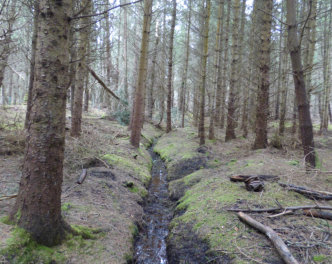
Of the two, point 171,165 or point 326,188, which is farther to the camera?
point 171,165

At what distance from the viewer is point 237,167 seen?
716cm

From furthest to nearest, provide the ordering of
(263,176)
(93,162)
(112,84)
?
(112,84), (93,162), (263,176)

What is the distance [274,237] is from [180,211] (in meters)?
2.60

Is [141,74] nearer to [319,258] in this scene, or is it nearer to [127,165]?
[127,165]

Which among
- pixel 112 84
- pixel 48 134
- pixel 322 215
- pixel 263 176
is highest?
pixel 112 84

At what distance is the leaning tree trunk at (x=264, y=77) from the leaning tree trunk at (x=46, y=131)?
758cm

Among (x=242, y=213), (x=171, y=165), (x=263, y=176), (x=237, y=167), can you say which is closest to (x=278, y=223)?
(x=242, y=213)

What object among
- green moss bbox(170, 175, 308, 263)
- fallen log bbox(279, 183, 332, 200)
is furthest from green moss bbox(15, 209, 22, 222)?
→ fallen log bbox(279, 183, 332, 200)

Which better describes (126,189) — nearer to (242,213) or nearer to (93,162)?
(93,162)

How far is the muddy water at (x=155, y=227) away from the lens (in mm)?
4297

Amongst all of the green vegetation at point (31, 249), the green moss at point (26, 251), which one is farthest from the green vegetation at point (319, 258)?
the green moss at point (26, 251)

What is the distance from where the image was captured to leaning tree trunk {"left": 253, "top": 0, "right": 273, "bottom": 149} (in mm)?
8697

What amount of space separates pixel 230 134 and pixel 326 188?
709 cm

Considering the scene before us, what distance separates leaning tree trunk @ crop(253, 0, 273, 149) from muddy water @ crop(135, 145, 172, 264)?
13.0ft
